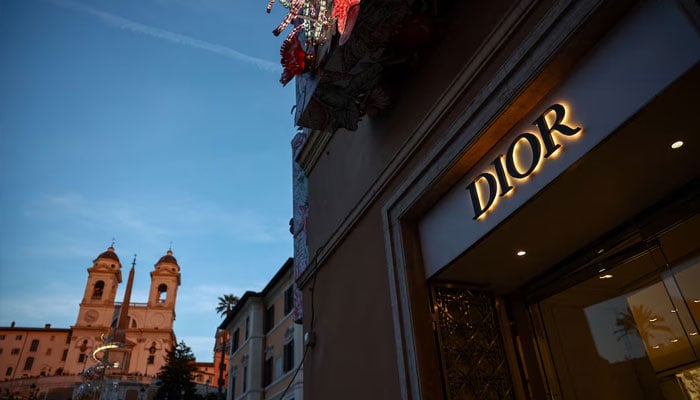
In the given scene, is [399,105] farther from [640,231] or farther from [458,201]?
[640,231]

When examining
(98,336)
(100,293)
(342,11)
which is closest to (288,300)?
(342,11)

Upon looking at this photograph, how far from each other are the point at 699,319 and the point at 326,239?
4294mm

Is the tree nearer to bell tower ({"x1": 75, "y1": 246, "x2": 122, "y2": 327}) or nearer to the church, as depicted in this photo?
the church

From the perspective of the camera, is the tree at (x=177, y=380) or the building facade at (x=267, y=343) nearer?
the building facade at (x=267, y=343)

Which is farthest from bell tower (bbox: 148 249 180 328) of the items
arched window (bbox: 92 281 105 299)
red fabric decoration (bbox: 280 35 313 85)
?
red fabric decoration (bbox: 280 35 313 85)

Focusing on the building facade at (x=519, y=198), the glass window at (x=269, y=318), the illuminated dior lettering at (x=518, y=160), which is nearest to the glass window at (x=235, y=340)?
the glass window at (x=269, y=318)

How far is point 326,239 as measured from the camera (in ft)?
21.9

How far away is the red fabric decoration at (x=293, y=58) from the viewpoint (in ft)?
16.5

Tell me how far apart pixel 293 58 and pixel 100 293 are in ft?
230

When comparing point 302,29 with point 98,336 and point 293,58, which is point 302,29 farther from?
point 98,336

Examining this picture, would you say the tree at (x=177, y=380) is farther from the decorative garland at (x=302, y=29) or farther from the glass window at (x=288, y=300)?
the decorative garland at (x=302, y=29)

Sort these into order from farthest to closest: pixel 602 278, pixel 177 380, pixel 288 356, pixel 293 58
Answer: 1. pixel 177 380
2. pixel 288 356
3. pixel 293 58
4. pixel 602 278

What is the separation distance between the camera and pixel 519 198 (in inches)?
136

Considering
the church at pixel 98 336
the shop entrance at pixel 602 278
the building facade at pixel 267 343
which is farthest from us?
the church at pixel 98 336
